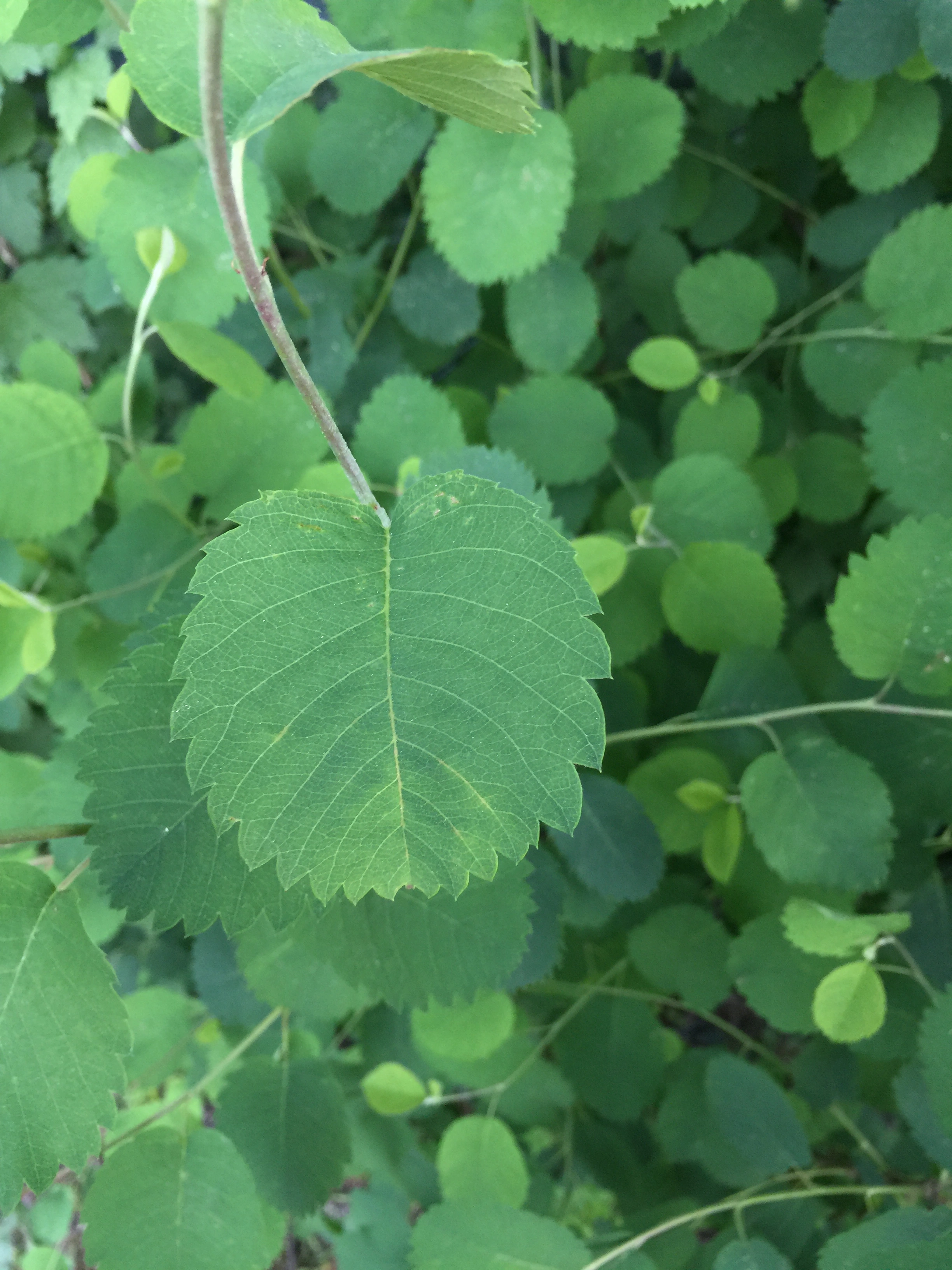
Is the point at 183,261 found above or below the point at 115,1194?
above

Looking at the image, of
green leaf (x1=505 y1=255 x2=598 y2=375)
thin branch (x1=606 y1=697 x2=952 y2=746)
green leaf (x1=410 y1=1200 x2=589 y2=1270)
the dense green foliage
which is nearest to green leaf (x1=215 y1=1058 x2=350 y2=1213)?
the dense green foliage

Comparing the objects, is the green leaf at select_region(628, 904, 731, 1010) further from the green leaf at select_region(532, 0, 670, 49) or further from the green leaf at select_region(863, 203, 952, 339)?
the green leaf at select_region(532, 0, 670, 49)

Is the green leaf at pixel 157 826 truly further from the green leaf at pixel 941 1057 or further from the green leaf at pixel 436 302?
the green leaf at pixel 436 302

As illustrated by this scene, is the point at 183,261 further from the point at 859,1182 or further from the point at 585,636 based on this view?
the point at 859,1182

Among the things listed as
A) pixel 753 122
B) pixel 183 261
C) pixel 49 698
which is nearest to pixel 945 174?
pixel 753 122

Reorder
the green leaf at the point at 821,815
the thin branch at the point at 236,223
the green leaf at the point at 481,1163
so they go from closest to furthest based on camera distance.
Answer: the thin branch at the point at 236,223 < the green leaf at the point at 821,815 < the green leaf at the point at 481,1163

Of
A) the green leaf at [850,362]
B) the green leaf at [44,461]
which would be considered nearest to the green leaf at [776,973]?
the green leaf at [850,362]

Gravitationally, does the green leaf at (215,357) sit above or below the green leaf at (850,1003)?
above
